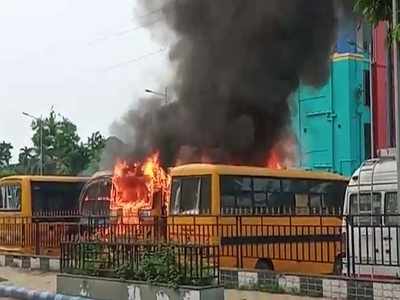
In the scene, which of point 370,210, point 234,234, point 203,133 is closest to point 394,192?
point 370,210

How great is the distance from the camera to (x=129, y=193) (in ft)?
61.9

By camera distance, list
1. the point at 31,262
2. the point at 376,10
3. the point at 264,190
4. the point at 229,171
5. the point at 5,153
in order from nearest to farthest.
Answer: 1. the point at 376,10
2. the point at 229,171
3. the point at 264,190
4. the point at 31,262
5. the point at 5,153

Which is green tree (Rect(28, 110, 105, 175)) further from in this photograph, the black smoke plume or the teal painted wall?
the black smoke plume

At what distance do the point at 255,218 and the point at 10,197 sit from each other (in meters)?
9.28

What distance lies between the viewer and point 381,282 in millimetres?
9266

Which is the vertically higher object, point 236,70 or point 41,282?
point 236,70

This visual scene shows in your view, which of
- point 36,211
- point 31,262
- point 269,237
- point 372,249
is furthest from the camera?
point 36,211

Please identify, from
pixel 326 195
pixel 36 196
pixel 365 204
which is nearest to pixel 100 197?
pixel 36 196

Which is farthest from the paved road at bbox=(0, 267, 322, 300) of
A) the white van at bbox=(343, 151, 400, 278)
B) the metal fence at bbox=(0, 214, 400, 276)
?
the white van at bbox=(343, 151, 400, 278)

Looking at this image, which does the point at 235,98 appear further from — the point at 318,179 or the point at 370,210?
the point at 370,210

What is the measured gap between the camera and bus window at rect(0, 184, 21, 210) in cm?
2112

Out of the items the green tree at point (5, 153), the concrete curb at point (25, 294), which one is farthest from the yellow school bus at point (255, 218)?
the green tree at point (5, 153)

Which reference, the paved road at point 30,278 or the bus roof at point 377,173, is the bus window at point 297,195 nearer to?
the bus roof at point 377,173

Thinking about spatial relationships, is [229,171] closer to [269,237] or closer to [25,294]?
[269,237]
